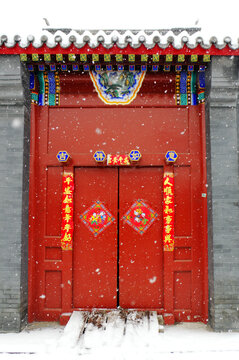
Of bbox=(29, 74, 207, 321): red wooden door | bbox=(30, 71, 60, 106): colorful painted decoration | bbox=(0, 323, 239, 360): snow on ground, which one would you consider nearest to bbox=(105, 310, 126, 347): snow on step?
bbox=(0, 323, 239, 360): snow on ground

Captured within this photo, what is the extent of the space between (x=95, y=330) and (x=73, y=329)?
0.30 metres

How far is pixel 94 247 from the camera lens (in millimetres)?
5297

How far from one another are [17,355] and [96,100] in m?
3.83

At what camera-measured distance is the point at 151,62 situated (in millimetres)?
5027

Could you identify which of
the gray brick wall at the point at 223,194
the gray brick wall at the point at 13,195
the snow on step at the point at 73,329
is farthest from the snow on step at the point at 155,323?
the gray brick wall at the point at 13,195

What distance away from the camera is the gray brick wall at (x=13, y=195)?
484 centimetres

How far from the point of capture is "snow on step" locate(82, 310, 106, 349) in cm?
427

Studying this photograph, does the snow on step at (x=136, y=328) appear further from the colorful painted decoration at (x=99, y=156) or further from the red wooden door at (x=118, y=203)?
the colorful painted decoration at (x=99, y=156)

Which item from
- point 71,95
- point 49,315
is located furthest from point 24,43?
point 49,315

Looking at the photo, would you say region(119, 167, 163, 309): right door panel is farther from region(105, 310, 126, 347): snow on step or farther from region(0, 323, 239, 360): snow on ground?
region(0, 323, 239, 360): snow on ground

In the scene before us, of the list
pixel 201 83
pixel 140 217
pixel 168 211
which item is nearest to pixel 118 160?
pixel 140 217

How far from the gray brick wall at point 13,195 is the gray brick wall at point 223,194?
282cm

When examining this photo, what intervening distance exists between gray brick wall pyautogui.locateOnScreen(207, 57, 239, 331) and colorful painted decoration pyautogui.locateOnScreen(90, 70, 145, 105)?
120 cm

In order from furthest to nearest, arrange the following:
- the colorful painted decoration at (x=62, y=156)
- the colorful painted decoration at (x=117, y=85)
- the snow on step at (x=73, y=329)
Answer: the colorful painted decoration at (x=117, y=85)
the colorful painted decoration at (x=62, y=156)
the snow on step at (x=73, y=329)
